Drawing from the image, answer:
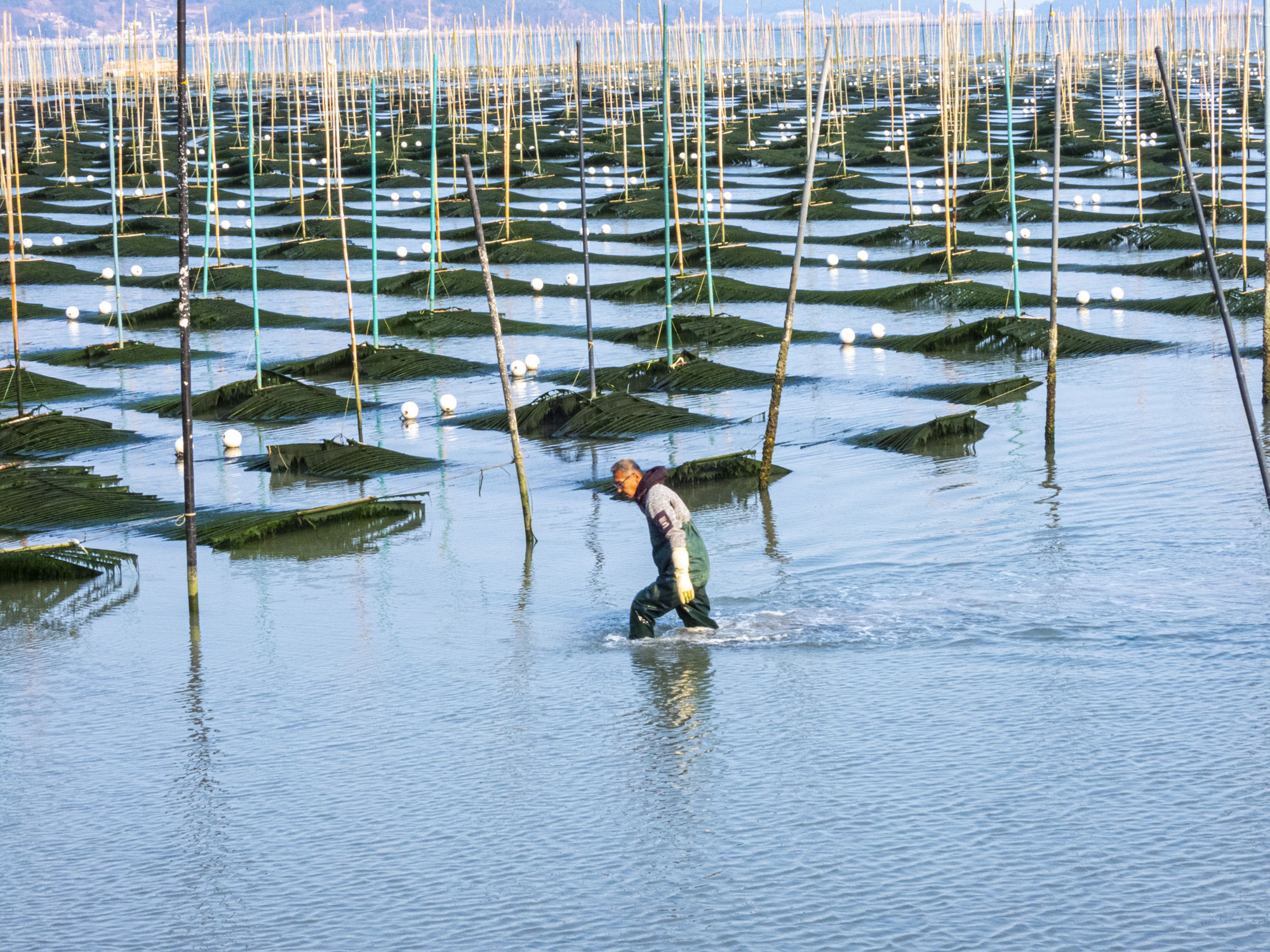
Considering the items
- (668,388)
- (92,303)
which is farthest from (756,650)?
(92,303)

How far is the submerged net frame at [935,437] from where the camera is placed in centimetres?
1402

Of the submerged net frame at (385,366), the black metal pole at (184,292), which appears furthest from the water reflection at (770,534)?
the submerged net frame at (385,366)

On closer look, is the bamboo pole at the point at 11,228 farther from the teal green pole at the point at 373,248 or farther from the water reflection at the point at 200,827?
the water reflection at the point at 200,827

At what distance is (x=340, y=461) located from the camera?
14.5m

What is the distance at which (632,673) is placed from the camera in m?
8.61

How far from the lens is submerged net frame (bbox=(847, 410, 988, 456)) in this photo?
14.0m

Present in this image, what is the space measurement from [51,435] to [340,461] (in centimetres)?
335

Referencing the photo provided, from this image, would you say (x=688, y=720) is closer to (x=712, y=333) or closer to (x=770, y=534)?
(x=770, y=534)

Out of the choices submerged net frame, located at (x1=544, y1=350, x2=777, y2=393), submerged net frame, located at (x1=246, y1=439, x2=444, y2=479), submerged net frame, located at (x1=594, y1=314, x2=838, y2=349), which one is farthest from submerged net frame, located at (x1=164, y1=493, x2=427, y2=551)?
submerged net frame, located at (x1=594, y1=314, x2=838, y2=349)

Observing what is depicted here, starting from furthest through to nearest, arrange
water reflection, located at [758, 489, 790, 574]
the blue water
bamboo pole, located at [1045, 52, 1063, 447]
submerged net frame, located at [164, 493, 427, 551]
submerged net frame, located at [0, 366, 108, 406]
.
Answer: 1. submerged net frame, located at [0, 366, 108, 406]
2. bamboo pole, located at [1045, 52, 1063, 447]
3. submerged net frame, located at [164, 493, 427, 551]
4. water reflection, located at [758, 489, 790, 574]
5. the blue water

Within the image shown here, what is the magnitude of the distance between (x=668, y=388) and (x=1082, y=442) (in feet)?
16.2

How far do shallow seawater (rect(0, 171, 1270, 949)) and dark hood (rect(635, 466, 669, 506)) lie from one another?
0.83 meters

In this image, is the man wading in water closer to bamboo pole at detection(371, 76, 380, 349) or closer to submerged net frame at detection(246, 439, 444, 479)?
submerged net frame at detection(246, 439, 444, 479)

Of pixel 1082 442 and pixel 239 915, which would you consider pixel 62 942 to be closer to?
pixel 239 915
